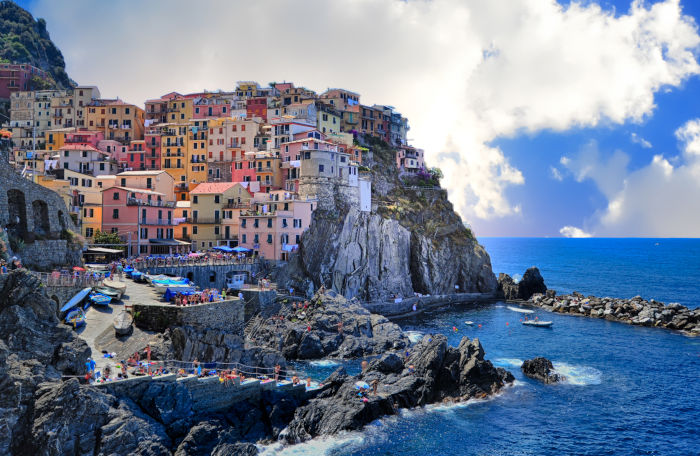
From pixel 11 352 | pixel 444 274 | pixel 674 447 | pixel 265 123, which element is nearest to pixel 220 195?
pixel 265 123

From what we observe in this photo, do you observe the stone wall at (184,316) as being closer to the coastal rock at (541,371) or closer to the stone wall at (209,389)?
the stone wall at (209,389)

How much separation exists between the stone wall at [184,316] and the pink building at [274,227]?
3007 cm

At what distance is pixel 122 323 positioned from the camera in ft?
115

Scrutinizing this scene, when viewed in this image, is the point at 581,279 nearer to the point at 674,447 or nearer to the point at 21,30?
the point at 674,447

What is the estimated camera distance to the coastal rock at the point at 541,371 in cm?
4828

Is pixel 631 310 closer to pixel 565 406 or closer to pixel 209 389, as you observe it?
pixel 565 406

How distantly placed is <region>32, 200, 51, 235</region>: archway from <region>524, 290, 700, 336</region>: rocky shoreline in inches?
2772

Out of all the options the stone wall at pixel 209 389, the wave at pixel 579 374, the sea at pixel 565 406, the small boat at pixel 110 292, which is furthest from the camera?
the wave at pixel 579 374

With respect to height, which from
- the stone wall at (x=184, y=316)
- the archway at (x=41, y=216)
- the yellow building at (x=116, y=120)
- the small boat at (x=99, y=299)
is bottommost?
the stone wall at (x=184, y=316)

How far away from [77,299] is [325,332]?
88.3ft

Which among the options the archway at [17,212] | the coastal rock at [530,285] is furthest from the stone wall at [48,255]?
the coastal rock at [530,285]

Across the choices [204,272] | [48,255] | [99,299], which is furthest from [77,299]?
[204,272]

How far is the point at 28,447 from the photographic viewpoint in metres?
23.0

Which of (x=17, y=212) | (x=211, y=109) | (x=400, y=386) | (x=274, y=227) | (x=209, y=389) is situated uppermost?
(x=211, y=109)
